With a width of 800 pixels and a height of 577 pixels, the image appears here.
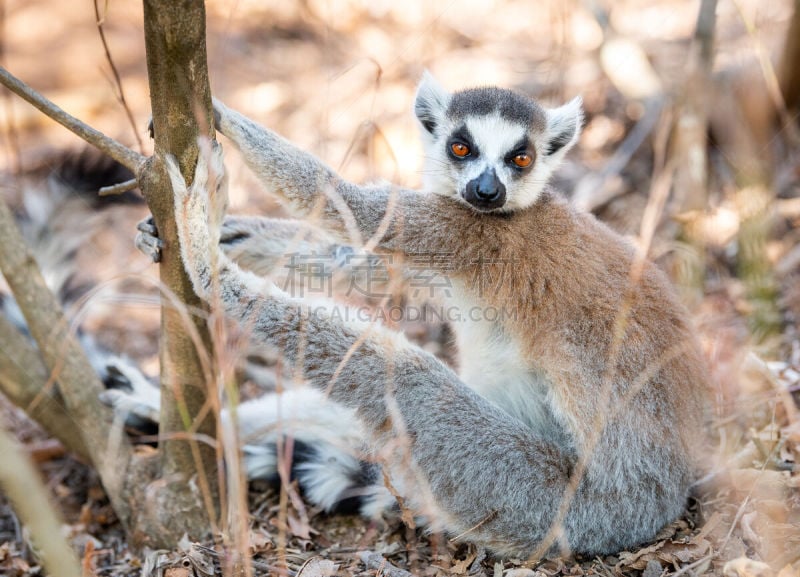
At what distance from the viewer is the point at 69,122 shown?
3.19 m

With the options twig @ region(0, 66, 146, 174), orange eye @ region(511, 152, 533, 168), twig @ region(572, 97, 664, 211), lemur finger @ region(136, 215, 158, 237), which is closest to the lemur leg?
lemur finger @ region(136, 215, 158, 237)

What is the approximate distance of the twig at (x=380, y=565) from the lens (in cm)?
346

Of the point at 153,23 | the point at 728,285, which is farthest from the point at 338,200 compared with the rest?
the point at 728,285

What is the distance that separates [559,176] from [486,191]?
144 inches

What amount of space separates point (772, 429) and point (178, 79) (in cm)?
366

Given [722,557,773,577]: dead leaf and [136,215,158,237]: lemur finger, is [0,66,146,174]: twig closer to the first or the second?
[136,215,158,237]: lemur finger

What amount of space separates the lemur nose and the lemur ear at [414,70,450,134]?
701mm

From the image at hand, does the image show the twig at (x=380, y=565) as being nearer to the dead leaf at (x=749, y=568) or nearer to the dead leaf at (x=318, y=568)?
the dead leaf at (x=318, y=568)

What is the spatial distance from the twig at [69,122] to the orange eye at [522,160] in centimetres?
204

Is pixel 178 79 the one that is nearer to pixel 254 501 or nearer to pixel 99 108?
pixel 254 501

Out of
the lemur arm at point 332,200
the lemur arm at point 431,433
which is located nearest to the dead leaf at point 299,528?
the lemur arm at point 431,433

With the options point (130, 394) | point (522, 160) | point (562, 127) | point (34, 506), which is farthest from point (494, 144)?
point (34, 506)

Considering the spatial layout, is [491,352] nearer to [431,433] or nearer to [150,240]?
[431,433]

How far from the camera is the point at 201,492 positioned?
4.01 meters
